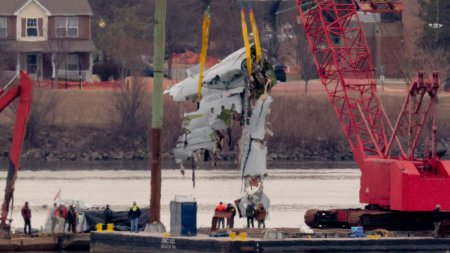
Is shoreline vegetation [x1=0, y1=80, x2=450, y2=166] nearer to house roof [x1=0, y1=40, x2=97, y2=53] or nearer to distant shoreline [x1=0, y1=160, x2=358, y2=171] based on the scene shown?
distant shoreline [x1=0, y1=160, x2=358, y2=171]

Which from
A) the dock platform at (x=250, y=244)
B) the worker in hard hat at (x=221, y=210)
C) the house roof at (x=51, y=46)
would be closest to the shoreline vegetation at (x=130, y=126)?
the house roof at (x=51, y=46)

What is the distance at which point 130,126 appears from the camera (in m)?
134

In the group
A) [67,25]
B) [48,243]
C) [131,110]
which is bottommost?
[48,243]

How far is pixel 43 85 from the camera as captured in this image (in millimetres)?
140000

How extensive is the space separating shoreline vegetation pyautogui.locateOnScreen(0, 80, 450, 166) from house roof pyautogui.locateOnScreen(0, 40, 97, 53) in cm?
854

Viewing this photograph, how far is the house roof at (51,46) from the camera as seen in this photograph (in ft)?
476

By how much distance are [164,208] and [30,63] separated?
218ft

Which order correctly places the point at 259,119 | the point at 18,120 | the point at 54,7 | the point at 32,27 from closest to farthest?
1. the point at 259,119
2. the point at 18,120
3. the point at 54,7
4. the point at 32,27

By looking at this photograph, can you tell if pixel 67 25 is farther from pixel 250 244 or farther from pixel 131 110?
pixel 250 244

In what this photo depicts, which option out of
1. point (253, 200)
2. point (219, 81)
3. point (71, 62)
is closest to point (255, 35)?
point (219, 81)

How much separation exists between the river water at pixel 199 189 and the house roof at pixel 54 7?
1213 inches

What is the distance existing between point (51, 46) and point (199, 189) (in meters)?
48.2

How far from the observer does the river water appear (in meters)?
82.3

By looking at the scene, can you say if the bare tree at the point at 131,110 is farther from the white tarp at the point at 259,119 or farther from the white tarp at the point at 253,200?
the white tarp at the point at 259,119
